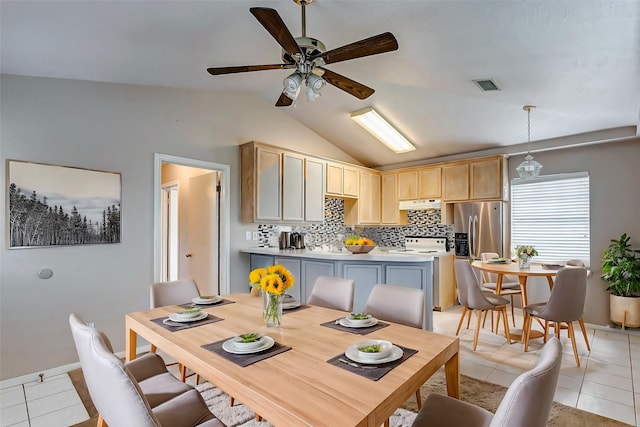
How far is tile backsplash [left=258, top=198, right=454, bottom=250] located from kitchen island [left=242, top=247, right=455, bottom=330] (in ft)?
3.37

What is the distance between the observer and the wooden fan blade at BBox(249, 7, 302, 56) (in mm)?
1671

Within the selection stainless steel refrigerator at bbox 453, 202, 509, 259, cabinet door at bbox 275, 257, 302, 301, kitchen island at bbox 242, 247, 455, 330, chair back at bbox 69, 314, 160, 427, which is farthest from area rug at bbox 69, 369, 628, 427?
stainless steel refrigerator at bbox 453, 202, 509, 259

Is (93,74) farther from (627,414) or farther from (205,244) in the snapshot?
(627,414)

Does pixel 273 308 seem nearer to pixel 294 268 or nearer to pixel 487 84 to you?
pixel 294 268

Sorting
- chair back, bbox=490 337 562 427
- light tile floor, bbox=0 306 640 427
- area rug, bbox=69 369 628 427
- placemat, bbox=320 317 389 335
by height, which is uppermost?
chair back, bbox=490 337 562 427

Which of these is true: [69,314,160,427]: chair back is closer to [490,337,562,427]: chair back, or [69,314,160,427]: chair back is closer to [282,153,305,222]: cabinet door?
[490,337,562,427]: chair back

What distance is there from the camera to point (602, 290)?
4.18 meters

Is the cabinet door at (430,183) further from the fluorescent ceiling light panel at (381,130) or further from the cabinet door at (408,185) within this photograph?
the fluorescent ceiling light panel at (381,130)

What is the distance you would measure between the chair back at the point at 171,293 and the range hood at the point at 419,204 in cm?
410

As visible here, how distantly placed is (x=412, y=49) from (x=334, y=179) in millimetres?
2606

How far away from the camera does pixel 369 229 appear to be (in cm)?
652

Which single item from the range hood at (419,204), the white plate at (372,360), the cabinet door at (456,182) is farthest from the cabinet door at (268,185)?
the white plate at (372,360)

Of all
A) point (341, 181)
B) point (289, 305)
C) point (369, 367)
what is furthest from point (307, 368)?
point (341, 181)

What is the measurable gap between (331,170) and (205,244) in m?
2.21
